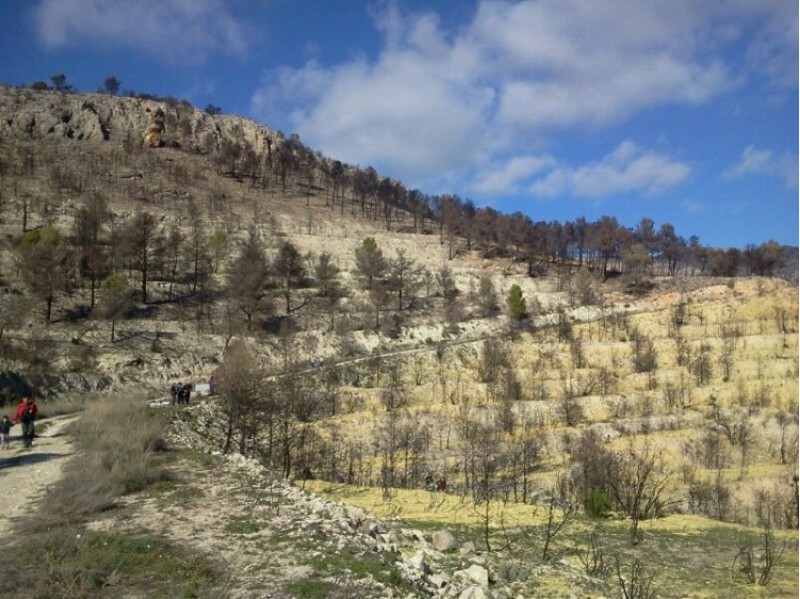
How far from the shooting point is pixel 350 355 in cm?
5428

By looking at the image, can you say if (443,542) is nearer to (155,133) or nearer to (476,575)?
(476,575)

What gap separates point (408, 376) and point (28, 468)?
3445 cm

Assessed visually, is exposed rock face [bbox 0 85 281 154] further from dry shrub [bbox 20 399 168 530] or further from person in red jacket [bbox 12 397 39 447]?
dry shrub [bbox 20 399 168 530]

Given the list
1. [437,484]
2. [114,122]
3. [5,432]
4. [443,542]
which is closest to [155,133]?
[114,122]

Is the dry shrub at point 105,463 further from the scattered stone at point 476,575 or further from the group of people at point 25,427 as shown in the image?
the scattered stone at point 476,575

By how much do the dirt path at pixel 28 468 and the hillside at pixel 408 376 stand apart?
2.31 meters

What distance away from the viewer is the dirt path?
12.7 metres

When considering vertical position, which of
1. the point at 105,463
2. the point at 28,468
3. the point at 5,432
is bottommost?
the point at 28,468

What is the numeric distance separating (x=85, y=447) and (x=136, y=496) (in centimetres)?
556

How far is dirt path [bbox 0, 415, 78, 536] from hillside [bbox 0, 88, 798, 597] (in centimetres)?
231

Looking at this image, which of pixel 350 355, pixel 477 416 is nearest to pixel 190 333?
pixel 350 355

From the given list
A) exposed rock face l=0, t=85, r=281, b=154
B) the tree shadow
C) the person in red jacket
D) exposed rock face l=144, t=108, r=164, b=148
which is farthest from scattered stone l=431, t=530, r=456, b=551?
exposed rock face l=144, t=108, r=164, b=148

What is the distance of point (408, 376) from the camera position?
49.0 metres

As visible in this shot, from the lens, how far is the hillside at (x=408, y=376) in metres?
13.1
